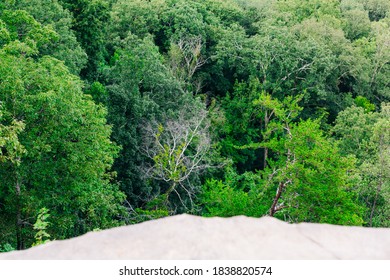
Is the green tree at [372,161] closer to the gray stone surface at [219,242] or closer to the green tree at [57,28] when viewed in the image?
the green tree at [57,28]

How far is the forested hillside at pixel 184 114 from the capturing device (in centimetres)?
1330

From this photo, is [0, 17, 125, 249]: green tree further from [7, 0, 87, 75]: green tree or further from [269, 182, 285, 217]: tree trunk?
[269, 182, 285, 217]: tree trunk

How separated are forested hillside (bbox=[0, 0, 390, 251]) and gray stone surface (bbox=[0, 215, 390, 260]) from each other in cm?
349

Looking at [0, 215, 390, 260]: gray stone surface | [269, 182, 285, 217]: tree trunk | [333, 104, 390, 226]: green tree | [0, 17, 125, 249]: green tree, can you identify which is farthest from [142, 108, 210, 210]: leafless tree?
[0, 215, 390, 260]: gray stone surface

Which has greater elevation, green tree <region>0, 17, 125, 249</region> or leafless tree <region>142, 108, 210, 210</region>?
green tree <region>0, 17, 125, 249</region>

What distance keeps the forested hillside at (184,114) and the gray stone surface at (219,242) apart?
3489mm

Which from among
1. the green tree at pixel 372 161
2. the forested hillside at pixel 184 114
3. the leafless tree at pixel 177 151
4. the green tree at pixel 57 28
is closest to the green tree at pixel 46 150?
the forested hillside at pixel 184 114

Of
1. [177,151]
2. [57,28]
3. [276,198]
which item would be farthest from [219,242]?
[57,28]

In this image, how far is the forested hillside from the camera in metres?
13.3

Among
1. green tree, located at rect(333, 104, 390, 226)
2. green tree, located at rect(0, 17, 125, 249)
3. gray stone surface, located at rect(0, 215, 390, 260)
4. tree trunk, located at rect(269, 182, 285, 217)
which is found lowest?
green tree, located at rect(333, 104, 390, 226)

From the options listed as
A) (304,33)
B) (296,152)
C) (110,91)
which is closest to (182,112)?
(110,91)

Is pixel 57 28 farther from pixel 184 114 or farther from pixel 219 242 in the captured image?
pixel 219 242

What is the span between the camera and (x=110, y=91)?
69.2 feet

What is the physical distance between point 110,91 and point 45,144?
331 inches
